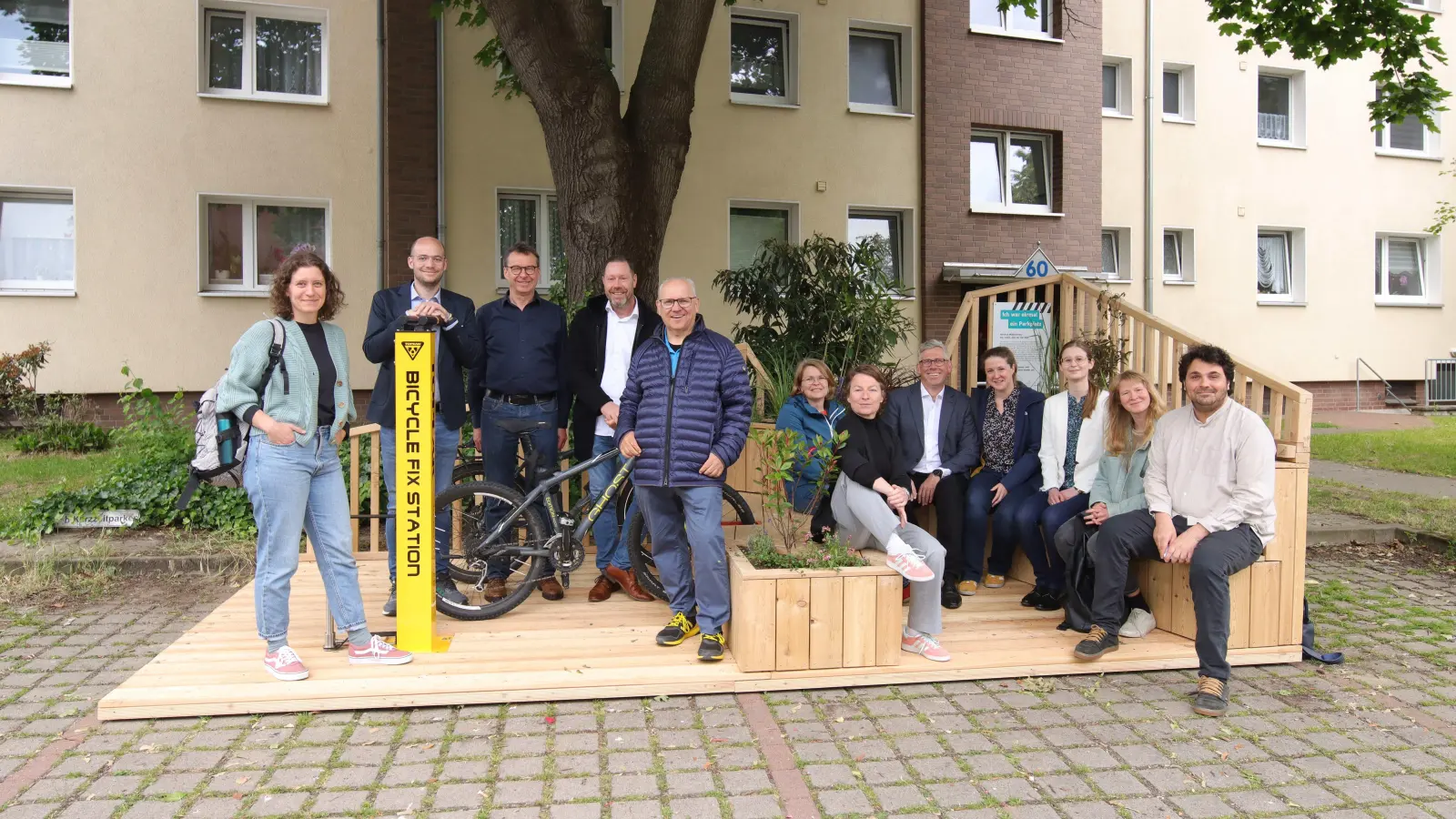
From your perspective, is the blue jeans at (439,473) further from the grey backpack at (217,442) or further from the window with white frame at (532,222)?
the window with white frame at (532,222)

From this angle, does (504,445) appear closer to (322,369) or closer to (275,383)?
(322,369)

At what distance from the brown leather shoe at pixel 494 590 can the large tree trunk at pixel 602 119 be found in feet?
8.82

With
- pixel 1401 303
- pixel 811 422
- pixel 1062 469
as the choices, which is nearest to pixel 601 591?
pixel 811 422

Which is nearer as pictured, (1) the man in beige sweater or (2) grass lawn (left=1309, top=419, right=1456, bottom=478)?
(1) the man in beige sweater

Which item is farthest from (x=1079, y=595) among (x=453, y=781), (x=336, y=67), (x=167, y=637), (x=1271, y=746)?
(x=336, y=67)

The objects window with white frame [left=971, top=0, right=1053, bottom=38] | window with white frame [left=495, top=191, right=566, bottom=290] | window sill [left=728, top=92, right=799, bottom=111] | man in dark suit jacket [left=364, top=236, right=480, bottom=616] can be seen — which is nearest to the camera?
man in dark suit jacket [left=364, top=236, right=480, bottom=616]

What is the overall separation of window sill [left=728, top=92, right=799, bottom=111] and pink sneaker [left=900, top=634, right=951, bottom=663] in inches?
423

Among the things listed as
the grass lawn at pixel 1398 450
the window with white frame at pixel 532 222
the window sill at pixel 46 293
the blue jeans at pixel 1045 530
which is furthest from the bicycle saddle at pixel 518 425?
the window sill at pixel 46 293

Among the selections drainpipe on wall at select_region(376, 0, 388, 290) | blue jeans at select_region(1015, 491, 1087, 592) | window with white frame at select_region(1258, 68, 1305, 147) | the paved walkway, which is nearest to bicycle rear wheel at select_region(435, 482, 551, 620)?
blue jeans at select_region(1015, 491, 1087, 592)

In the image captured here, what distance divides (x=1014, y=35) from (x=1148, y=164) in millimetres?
3464

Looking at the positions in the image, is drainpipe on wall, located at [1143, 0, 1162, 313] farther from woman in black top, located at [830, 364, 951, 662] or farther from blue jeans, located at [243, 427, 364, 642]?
blue jeans, located at [243, 427, 364, 642]

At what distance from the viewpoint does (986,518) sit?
5645 millimetres

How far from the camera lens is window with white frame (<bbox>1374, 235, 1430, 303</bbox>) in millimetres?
18578

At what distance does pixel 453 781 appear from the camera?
3275mm
